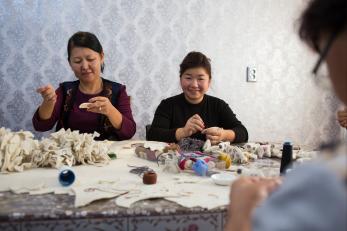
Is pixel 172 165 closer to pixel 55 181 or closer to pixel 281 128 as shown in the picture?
pixel 55 181

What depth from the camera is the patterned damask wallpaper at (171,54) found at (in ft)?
8.21

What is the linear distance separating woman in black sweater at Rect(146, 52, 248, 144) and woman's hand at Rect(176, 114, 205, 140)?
1 cm

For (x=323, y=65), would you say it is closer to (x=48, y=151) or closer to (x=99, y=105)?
(x=48, y=151)

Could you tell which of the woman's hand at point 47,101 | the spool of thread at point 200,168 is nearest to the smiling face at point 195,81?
the woman's hand at point 47,101

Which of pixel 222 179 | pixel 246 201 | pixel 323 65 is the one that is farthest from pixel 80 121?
pixel 323 65

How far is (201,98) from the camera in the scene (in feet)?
6.77

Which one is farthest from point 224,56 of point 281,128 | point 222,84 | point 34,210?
point 34,210

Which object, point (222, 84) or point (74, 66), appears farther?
point (222, 84)

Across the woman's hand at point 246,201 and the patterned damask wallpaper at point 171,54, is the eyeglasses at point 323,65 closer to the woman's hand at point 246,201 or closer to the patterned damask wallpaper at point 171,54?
the woman's hand at point 246,201

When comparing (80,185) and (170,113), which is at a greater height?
(170,113)

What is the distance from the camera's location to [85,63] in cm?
188

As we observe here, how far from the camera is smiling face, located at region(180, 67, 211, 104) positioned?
193 cm

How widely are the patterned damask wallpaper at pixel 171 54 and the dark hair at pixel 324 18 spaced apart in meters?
2.31

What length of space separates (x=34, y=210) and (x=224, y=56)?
2.26m
